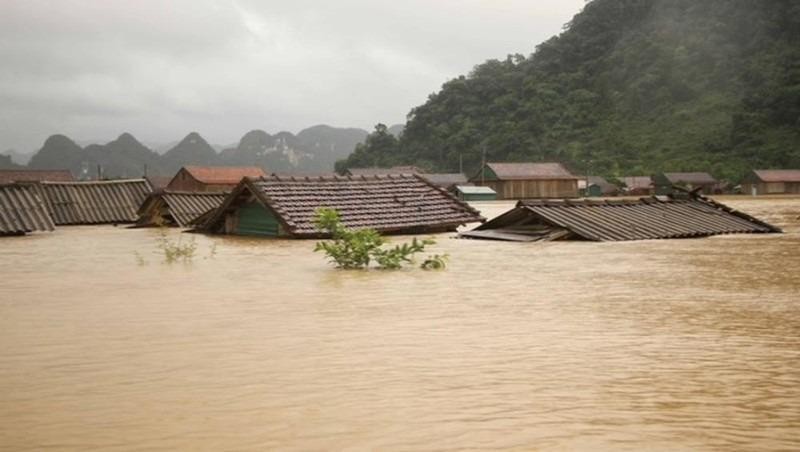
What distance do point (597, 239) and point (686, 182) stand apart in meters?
55.7

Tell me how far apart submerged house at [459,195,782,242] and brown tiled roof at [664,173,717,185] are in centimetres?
5135

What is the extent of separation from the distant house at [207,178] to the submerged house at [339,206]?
1383 inches

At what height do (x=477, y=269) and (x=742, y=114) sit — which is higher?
(x=742, y=114)

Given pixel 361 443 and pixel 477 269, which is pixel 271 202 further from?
pixel 361 443

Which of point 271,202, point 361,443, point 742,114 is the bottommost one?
point 361,443

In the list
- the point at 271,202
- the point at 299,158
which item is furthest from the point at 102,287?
the point at 299,158

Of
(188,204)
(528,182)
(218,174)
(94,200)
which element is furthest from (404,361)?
(528,182)

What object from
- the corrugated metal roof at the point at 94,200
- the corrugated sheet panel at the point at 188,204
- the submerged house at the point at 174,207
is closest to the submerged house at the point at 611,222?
the corrugated sheet panel at the point at 188,204

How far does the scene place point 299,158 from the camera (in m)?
160

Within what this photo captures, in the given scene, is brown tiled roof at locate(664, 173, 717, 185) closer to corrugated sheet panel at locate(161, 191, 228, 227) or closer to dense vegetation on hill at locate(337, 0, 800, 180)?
dense vegetation on hill at locate(337, 0, 800, 180)

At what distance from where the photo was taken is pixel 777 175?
218 feet

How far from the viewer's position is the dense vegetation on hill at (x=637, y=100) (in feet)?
252

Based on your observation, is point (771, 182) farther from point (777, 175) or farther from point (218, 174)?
point (218, 174)

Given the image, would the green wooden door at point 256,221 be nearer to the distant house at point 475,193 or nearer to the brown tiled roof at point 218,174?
the brown tiled roof at point 218,174
